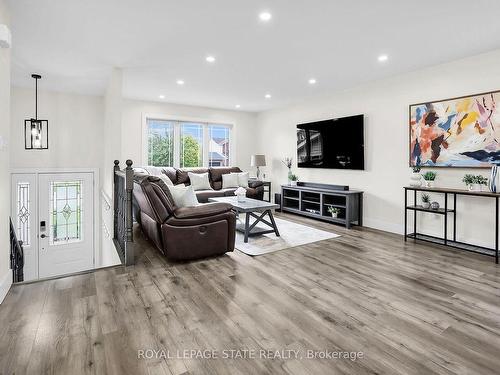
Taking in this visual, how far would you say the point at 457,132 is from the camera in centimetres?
412

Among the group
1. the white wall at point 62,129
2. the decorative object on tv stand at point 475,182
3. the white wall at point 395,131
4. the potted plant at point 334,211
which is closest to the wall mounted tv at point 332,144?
the white wall at point 395,131

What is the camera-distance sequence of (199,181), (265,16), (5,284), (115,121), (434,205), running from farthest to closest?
(199,181) < (115,121) < (434,205) < (265,16) < (5,284)

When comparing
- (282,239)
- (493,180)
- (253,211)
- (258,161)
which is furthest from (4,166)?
(258,161)

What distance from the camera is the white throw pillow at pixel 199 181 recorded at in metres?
6.72

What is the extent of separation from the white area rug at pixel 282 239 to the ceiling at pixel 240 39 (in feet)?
8.49

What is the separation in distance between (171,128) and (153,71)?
2637mm

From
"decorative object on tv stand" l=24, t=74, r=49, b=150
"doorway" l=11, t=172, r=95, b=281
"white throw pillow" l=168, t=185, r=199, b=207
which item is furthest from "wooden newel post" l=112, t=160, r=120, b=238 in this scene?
"doorway" l=11, t=172, r=95, b=281

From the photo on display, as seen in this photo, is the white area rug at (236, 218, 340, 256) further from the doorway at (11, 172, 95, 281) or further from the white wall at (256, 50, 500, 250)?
the doorway at (11, 172, 95, 281)

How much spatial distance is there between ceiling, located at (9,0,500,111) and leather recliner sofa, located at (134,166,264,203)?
1981mm

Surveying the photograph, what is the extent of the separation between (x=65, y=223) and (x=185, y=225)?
13.3 ft

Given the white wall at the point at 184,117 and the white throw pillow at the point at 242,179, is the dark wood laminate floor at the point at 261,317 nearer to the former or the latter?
the white throw pillow at the point at 242,179

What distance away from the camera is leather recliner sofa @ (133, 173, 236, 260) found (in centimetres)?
338

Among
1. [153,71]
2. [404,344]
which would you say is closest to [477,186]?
[404,344]

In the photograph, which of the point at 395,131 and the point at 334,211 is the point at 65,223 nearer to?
the point at 334,211
